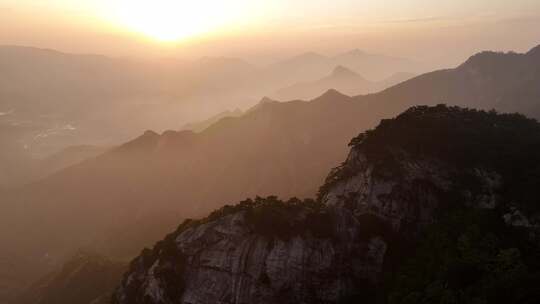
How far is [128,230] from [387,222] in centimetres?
12186

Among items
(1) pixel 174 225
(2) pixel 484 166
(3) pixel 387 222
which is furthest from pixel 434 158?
(1) pixel 174 225

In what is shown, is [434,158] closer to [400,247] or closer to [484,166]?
[484,166]

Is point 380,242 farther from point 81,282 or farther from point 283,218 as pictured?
point 81,282

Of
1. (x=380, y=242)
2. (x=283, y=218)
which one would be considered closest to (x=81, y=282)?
(x=283, y=218)

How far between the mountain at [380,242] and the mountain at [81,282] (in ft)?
162

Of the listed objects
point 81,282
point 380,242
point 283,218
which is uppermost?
point 283,218

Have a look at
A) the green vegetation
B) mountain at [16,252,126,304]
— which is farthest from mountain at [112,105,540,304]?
mountain at [16,252,126,304]

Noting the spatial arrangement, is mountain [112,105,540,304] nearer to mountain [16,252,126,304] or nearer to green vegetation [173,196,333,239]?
green vegetation [173,196,333,239]

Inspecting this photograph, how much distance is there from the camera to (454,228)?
66.3 m

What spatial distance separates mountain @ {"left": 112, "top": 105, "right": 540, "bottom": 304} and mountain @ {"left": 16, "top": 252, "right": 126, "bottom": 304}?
162ft

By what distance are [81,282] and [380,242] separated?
8464 centimetres

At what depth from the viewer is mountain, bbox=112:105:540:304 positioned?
58625mm

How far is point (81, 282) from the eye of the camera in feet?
396

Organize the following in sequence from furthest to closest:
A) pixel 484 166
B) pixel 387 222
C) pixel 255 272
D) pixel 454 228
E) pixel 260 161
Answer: pixel 260 161, pixel 484 166, pixel 387 222, pixel 454 228, pixel 255 272
